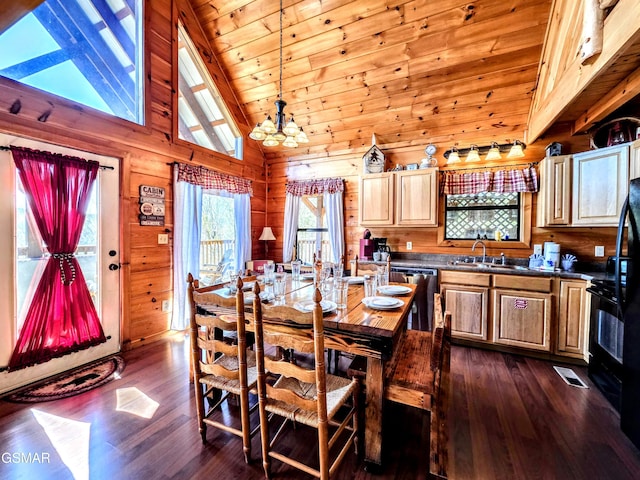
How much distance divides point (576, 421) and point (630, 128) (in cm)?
275

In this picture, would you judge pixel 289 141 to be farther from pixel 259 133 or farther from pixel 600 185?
pixel 600 185

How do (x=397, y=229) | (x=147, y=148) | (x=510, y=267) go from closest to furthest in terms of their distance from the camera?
(x=147, y=148)
(x=510, y=267)
(x=397, y=229)

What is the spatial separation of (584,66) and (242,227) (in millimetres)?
4202

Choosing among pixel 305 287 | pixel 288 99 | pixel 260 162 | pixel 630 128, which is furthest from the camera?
pixel 260 162

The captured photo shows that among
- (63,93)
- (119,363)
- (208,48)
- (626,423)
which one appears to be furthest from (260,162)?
(626,423)

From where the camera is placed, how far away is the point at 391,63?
131 inches

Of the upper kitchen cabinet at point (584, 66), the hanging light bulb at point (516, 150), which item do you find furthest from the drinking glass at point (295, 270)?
the hanging light bulb at point (516, 150)

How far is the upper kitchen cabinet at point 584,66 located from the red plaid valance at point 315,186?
2.59m

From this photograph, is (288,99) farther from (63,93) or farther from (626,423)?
(626,423)

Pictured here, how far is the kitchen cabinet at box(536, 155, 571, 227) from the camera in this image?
297 cm

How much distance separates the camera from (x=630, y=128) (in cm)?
268

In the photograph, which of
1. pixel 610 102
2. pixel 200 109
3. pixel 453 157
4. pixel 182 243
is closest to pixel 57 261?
pixel 182 243

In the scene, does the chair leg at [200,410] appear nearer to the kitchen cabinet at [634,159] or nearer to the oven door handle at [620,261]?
the oven door handle at [620,261]

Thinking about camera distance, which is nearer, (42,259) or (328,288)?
(328,288)
